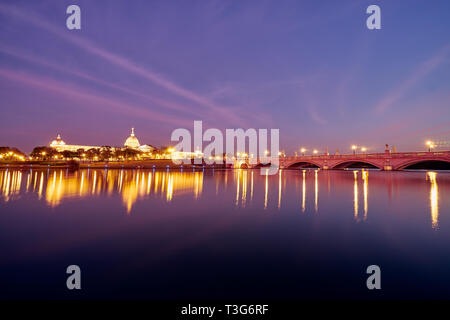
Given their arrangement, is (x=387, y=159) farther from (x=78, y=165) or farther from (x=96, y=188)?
(x=78, y=165)

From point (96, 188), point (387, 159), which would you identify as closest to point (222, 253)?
point (96, 188)

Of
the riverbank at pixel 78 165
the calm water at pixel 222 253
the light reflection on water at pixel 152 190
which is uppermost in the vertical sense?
the riverbank at pixel 78 165

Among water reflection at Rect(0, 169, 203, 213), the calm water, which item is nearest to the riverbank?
water reflection at Rect(0, 169, 203, 213)

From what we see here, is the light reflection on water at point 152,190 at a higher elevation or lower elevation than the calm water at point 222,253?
higher

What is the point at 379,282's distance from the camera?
209 inches

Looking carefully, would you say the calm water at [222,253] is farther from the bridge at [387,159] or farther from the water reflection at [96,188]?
the bridge at [387,159]

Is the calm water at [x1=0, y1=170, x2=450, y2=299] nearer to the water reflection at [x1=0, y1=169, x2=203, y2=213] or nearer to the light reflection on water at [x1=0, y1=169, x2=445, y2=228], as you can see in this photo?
the light reflection on water at [x1=0, y1=169, x2=445, y2=228]

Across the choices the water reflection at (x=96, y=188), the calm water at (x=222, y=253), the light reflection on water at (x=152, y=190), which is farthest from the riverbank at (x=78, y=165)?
the calm water at (x=222, y=253)
